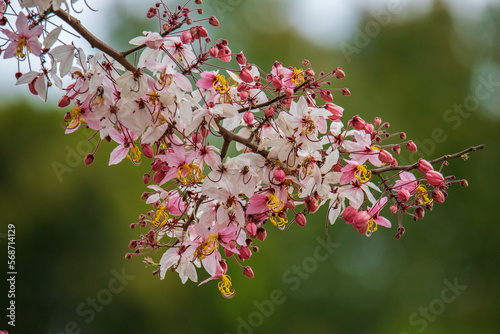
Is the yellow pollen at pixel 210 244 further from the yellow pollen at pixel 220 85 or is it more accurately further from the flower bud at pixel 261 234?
the yellow pollen at pixel 220 85

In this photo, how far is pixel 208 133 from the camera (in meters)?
1.06

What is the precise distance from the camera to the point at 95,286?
5652mm

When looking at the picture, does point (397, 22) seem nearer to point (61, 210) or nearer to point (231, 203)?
point (61, 210)

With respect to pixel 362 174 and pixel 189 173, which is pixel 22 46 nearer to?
pixel 189 173

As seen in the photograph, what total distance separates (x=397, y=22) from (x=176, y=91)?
727 cm

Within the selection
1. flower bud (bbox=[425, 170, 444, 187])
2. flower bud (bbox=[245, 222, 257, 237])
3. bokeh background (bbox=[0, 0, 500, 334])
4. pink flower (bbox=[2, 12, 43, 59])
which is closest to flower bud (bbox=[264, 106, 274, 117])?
flower bud (bbox=[245, 222, 257, 237])

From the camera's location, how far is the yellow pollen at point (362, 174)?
1.10 metres

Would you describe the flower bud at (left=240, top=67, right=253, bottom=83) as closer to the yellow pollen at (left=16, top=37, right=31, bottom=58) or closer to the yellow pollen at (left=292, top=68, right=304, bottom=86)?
the yellow pollen at (left=292, top=68, right=304, bottom=86)

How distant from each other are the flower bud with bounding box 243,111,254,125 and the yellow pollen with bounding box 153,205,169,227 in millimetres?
252

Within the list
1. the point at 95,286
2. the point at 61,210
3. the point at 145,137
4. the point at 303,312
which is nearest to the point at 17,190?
the point at 61,210

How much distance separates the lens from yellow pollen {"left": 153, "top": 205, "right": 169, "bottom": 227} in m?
1.19

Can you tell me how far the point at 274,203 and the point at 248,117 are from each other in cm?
22

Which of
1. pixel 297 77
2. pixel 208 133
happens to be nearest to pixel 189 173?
pixel 208 133

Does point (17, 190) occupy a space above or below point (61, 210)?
above
